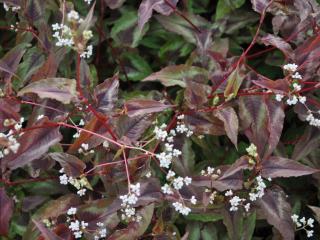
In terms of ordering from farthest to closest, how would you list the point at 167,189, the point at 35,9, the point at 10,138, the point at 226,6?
the point at 226,6 → the point at 35,9 → the point at 167,189 → the point at 10,138

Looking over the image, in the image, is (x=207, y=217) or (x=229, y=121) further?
(x=207, y=217)

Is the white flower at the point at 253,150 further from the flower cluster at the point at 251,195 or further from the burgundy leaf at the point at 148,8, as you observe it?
the burgundy leaf at the point at 148,8

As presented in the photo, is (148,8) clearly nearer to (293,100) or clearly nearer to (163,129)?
(163,129)

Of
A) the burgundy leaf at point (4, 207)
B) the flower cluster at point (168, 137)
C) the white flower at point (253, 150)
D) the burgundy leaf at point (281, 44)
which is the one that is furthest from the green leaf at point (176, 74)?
the burgundy leaf at point (4, 207)

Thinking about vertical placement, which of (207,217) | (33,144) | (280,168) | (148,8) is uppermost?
(148,8)

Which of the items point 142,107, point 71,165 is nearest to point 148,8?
point 142,107

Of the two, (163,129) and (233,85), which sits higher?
(233,85)

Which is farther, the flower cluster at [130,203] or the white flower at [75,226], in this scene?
the white flower at [75,226]

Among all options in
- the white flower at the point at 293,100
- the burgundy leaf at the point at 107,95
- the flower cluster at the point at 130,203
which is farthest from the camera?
the burgundy leaf at the point at 107,95

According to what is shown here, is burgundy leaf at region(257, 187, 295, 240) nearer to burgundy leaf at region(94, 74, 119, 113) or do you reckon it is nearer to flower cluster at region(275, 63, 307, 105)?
flower cluster at region(275, 63, 307, 105)
